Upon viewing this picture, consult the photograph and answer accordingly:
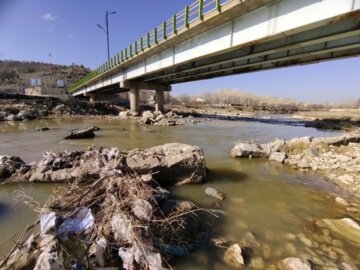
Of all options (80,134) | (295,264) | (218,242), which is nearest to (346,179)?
(295,264)

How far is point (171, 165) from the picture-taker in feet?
21.6

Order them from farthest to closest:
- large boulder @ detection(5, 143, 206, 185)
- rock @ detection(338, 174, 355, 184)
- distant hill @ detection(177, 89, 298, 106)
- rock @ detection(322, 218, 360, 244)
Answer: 1. distant hill @ detection(177, 89, 298, 106)
2. rock @ detection(338, 174, 355, 184)
3. large boulder @ detection(5, 143, 206, 185)
4. rock @ detection(322, 218, 360, 244)

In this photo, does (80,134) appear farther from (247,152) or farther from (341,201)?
(341,201)

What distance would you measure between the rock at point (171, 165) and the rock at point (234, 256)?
9.73ft

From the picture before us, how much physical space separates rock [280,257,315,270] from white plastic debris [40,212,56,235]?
10.6 feet

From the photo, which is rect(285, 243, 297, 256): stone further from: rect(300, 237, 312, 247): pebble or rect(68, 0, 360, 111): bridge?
rect(68, 0, 360, 111): bridge

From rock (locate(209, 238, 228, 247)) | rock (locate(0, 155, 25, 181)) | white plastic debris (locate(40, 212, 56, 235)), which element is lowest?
rock (locate(209, 238, 228, 247))

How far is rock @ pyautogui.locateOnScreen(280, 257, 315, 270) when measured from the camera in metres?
3.41

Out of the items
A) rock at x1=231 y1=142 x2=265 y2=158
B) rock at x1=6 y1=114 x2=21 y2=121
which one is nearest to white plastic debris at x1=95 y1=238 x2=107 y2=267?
rock at x1=231 y1=142 x2=265 y2=158

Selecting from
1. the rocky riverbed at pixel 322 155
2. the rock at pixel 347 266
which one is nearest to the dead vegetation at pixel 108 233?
the rock at pixel 347 266

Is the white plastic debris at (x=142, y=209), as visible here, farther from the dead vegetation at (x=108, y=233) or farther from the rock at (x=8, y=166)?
the rock at (x=8, y=166)

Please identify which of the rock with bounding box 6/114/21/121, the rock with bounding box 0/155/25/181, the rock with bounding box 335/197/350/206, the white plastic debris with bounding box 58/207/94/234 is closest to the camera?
the white plastic debris with bounding box 58/207/94/234

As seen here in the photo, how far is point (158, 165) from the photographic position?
6.47 m

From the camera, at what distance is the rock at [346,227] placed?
14.4 ft
